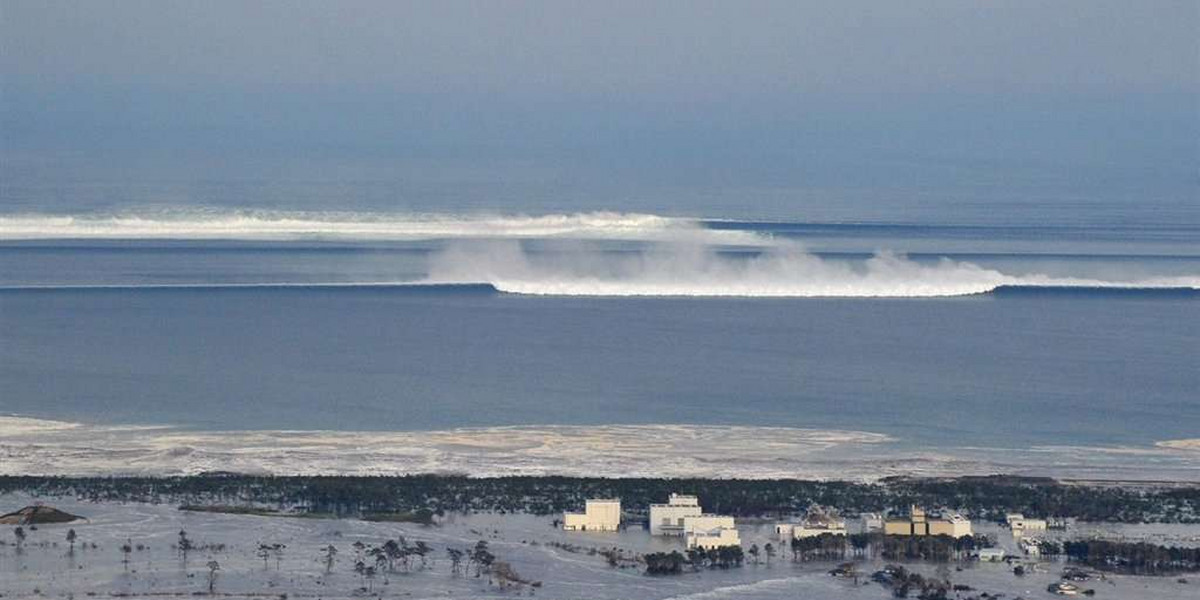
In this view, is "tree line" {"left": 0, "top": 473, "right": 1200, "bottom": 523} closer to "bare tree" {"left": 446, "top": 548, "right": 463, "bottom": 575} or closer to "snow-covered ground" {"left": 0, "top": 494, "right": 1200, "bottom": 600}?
"snow-covered ground" {"left": 0, "top": 494, "right": 1200, "bottom": 600}

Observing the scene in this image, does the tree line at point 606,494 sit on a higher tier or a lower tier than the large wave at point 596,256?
lower

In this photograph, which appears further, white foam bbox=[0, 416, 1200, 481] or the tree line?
white foam bbox=[0, 416, 1200, 481]

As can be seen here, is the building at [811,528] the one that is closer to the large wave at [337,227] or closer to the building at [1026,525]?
the building at [1026,525]

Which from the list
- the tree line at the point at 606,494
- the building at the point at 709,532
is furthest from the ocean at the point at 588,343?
the building at the point at 709,532

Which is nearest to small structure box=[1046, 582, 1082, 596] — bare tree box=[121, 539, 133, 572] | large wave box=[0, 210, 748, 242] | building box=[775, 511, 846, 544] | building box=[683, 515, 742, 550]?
building box=[775, 511, 846, 544]

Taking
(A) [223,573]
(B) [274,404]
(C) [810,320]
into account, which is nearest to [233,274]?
(C) [810,320]
